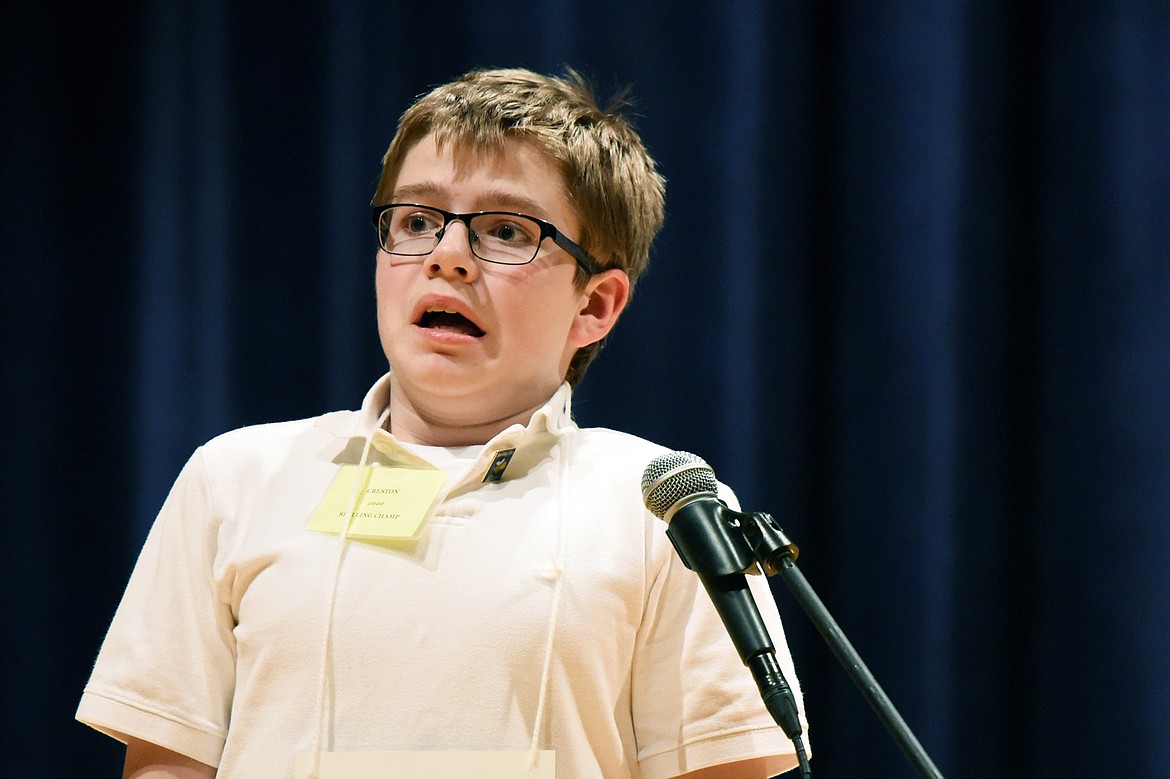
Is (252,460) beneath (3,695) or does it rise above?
above

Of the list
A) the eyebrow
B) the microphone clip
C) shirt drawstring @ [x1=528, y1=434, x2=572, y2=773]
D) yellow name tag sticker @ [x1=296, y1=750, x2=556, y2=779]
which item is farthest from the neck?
the microphone clip

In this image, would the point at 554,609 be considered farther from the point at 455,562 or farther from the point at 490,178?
the point at 490,178

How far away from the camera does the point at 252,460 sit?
1319 millimetres

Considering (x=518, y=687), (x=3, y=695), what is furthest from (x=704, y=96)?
(x=3, y=695)

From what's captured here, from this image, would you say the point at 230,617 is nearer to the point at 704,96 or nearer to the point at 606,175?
the point at 606,175

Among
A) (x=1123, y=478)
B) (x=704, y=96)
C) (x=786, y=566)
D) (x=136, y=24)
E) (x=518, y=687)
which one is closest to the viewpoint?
(x=786, y=566)

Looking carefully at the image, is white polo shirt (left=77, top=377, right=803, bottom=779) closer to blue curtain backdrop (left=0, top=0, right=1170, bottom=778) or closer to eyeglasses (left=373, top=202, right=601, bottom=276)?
eyeglasses (left=373, top=202, right=601, bottom=276)

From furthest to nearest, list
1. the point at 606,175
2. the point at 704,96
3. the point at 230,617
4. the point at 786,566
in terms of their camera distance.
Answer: the point at 704,96, the point at 606,175, the point at 230,617, the point at 786,566

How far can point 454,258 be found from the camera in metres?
1.27

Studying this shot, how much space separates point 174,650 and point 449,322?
437 mm

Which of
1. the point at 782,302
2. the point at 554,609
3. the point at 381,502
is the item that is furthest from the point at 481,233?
the point at 782,302

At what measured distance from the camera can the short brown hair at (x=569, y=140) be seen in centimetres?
136

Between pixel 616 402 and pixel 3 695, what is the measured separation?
1038mm

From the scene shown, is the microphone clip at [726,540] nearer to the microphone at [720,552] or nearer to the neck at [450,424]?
the microphone at [720,552]
